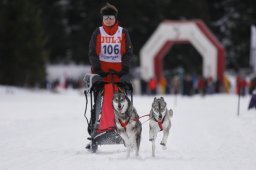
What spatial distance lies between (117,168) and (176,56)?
1859 inches

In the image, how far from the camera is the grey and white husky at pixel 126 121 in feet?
24.9

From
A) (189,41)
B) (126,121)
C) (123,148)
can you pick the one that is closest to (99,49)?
(126,121)

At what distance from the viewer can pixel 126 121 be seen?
25.1ft

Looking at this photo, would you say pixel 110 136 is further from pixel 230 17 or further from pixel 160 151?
pixel 230 17

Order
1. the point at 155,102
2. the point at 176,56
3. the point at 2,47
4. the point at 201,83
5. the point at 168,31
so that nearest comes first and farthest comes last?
the point at 155,102
the point at 201,83
the point at 168,31
the point at 2,47
the point at 176,56

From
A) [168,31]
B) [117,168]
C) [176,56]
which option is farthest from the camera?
[176,56]

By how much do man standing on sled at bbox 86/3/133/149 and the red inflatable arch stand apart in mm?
26639

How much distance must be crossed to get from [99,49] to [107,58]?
19 cm

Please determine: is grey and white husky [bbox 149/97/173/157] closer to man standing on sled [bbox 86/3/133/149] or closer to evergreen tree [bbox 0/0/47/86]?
man standing on sled [bbox 86/3/133/149]

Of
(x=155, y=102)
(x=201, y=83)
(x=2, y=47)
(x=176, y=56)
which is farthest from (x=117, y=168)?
(x=176, y=56)

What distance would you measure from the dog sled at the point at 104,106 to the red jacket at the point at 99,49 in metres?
0.15

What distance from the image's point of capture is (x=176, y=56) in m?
53.5

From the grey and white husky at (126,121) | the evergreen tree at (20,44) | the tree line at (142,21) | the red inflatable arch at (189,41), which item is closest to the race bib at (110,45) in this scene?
the grey and white husky at (126,121)

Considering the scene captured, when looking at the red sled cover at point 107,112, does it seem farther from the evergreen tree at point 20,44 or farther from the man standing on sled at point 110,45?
the evergreen tree at point 20,44
